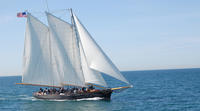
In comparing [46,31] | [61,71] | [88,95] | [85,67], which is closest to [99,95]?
[88,95]

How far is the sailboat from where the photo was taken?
4309cm

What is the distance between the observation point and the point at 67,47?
46.2 meters

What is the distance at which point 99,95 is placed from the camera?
43.6 metres

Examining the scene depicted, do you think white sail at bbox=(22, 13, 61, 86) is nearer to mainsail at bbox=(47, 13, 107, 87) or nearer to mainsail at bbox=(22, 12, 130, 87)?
mainsail at bbox=(22, 12, 130, 87)

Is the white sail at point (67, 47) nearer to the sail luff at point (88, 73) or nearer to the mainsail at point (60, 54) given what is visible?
the mainsail at point (60, 54)

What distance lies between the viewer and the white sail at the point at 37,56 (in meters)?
47.1

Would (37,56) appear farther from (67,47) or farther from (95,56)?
(95,56)

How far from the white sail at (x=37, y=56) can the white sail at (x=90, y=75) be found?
616 cm

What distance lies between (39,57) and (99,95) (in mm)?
13372

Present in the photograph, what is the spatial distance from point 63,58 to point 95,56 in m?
7.21

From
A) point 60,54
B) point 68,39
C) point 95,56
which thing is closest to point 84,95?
point 95,56

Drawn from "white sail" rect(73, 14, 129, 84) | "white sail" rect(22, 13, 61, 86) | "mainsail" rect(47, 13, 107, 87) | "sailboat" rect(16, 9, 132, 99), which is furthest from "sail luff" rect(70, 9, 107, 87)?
"white sail" rect(22, 13, 61, 86)

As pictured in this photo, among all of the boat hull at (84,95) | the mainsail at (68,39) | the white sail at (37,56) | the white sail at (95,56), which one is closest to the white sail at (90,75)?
the mainsail at (68,39)

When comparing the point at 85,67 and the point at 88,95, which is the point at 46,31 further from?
the point at 88,95
